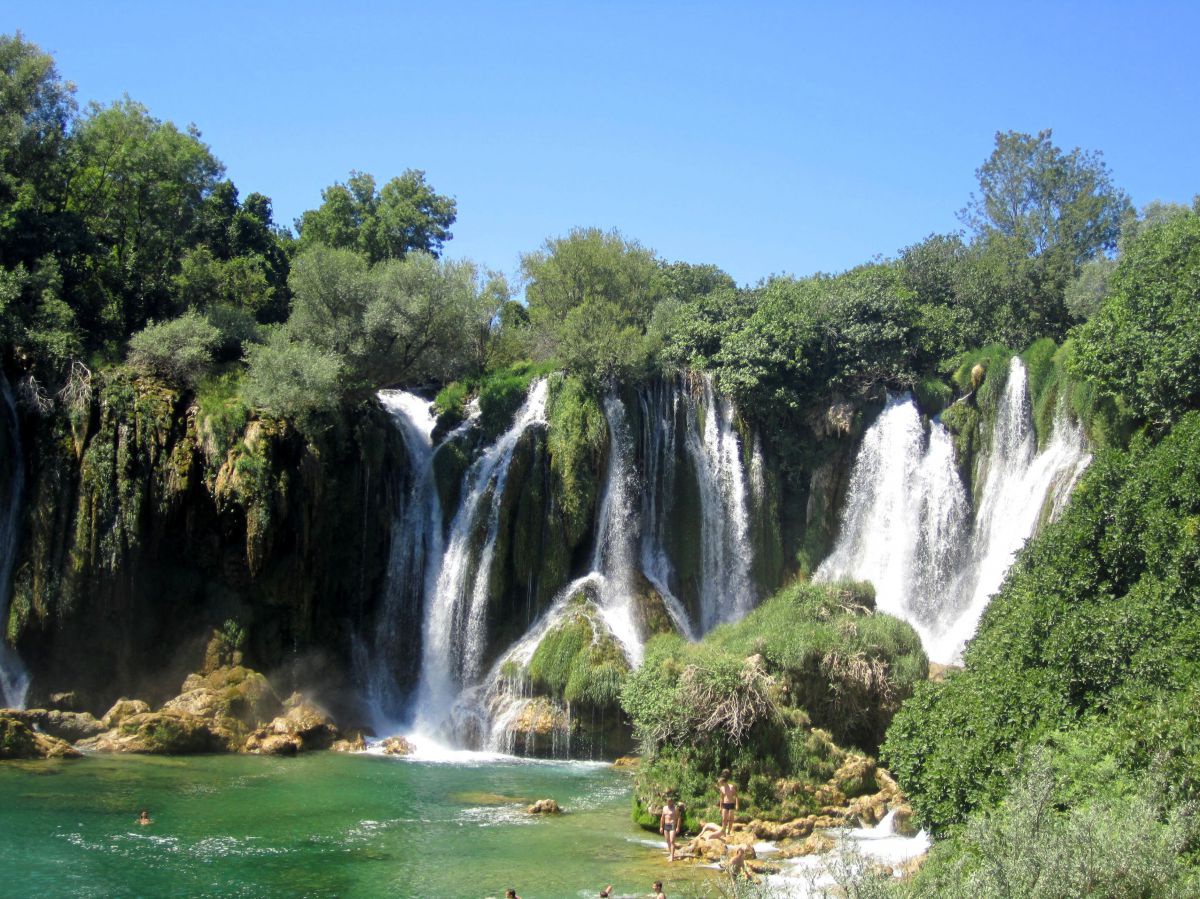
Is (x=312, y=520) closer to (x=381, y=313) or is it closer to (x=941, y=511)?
(x=381, y=313)

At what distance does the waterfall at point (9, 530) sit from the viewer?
2906 cm

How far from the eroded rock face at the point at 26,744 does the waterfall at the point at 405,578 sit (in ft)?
27.7

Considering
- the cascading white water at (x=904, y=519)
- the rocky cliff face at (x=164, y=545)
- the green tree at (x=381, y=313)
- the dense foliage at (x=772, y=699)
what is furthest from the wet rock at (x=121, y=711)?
the cascading white water at (x=904, y=519)

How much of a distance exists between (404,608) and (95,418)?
9594mm

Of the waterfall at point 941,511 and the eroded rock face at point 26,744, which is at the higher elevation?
the waterfall at point 941,511

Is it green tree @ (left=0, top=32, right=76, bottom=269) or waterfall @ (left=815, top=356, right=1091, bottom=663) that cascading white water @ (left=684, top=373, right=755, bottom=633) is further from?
green tree @ (left=0, top=32, right=76, bottom=269)

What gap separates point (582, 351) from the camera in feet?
117

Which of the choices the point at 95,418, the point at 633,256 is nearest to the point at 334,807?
the point at 95,418

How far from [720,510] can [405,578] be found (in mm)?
9623

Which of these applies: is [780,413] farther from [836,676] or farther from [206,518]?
[206,518]

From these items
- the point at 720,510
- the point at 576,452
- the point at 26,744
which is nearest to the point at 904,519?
the point at 720,510

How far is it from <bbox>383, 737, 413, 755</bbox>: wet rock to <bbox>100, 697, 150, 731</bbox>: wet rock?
5.76 meters

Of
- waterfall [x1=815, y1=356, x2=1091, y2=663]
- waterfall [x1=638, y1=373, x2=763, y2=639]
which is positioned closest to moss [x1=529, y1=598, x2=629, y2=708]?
waterfall [x1=638, y1=373, x2=763, y2=639]

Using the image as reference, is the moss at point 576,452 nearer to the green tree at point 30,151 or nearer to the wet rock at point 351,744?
the wet rock at point 351,744
